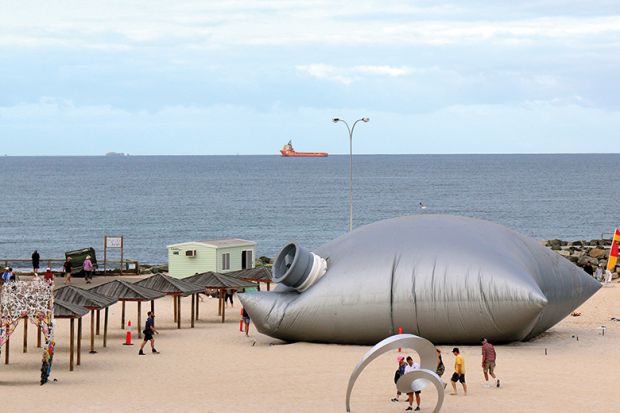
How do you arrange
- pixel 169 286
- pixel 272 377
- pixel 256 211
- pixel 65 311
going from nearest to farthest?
pixel 272 377, pixel 65 311, pixel 169 286, pixel 256 211

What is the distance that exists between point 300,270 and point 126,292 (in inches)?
232

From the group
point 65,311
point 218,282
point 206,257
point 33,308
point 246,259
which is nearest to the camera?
point 33,308

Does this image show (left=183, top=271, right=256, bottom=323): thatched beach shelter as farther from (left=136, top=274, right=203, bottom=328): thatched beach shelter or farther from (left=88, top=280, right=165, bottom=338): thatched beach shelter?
(left=88, top=280, right=165, bottom=338): thatched beach shelter

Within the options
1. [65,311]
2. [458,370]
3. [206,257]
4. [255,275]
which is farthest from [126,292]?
[206,257]

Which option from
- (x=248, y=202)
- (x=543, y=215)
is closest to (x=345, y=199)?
(x=248, y=202)

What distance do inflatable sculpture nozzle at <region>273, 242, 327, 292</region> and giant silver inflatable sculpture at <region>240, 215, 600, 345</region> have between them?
1.2 inches

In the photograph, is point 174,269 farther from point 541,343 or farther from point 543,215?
point 543,215

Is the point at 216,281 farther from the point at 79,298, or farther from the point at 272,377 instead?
the point at 272,377

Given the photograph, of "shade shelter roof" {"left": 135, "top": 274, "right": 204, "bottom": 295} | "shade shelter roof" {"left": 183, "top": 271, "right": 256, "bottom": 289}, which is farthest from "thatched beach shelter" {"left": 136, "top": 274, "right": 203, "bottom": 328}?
"shade shelter roof" {"left": 183, "top": 271, "right": 256, "bottom": 289}

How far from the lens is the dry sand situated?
89.0ft

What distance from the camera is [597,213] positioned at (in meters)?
132

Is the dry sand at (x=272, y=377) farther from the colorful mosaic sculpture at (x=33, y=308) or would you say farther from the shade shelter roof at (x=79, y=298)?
the shade shelter roof at (x=79, y=298)

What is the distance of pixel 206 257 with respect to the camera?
168ft

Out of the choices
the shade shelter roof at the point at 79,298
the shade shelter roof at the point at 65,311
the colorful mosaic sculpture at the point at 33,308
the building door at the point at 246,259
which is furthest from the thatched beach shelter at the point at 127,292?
the building door at the point at 246,259
